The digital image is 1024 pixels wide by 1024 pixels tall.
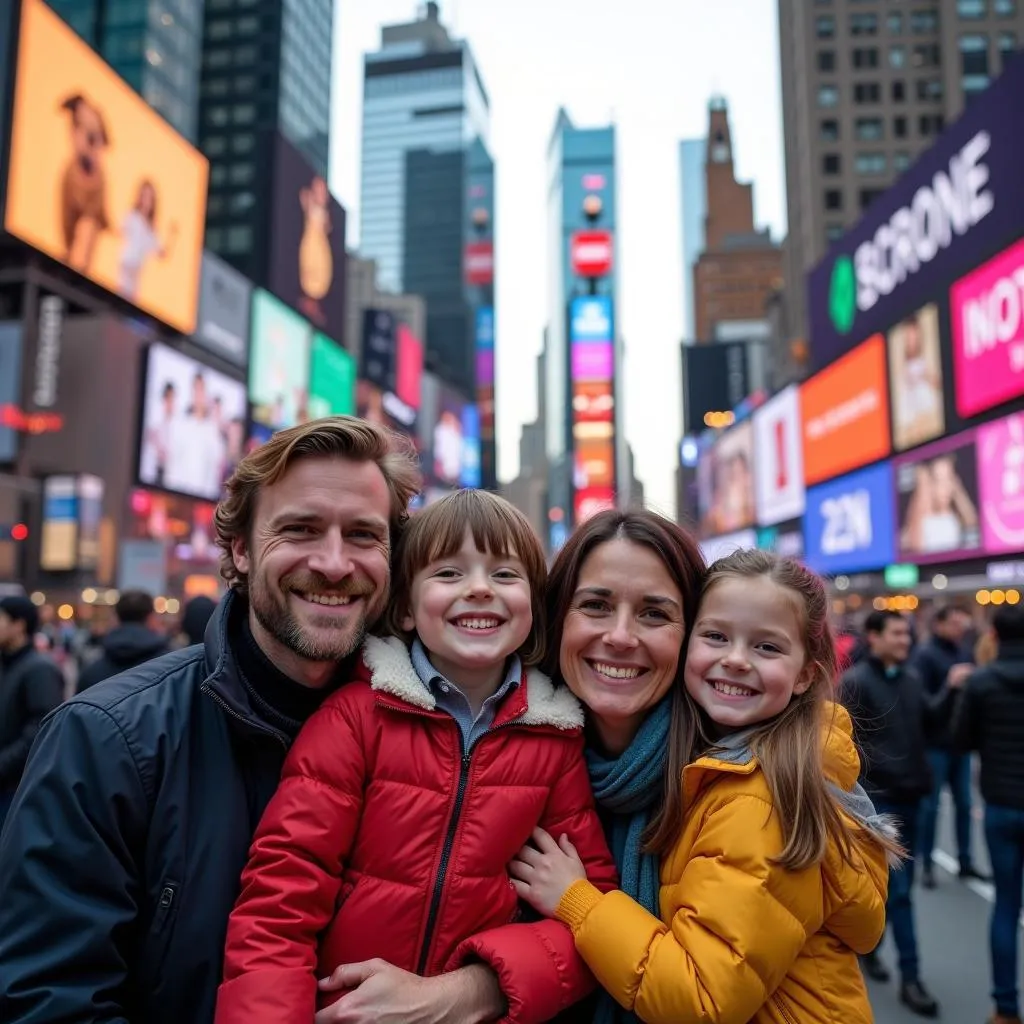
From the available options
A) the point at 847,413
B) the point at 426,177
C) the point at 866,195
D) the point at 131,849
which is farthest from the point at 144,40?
the point at 131,849

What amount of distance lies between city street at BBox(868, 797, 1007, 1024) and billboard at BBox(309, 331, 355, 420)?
137 feet

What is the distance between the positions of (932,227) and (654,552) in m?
24.4

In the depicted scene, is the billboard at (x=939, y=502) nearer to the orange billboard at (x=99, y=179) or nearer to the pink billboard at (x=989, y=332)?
the pink billboard at (x=989, y=332)

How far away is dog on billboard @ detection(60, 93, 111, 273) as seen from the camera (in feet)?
95.7

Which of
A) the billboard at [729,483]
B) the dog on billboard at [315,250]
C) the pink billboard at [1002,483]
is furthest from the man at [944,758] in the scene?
the dog on billboard at [315,250]

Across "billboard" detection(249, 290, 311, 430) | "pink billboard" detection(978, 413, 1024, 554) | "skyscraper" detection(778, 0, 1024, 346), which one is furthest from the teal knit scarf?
"skyscraper" detection(778, 0, 1024, 346)

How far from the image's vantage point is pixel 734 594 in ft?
7.34

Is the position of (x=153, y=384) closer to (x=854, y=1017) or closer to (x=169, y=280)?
(x=169, y=280)

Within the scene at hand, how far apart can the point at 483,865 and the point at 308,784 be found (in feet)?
1.48

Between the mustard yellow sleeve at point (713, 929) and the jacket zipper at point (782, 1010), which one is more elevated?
the mustard yellow sleeve at point (713, 929)

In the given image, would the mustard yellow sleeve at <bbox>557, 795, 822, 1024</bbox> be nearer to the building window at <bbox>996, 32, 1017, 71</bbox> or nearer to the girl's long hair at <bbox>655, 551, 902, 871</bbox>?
the girl's long hair at <bbox>655, 551, 902, 871</bbox>

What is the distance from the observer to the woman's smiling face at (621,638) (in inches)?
88.0

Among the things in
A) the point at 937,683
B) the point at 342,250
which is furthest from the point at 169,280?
the point at 937,683

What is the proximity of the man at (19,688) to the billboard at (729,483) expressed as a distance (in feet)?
119
